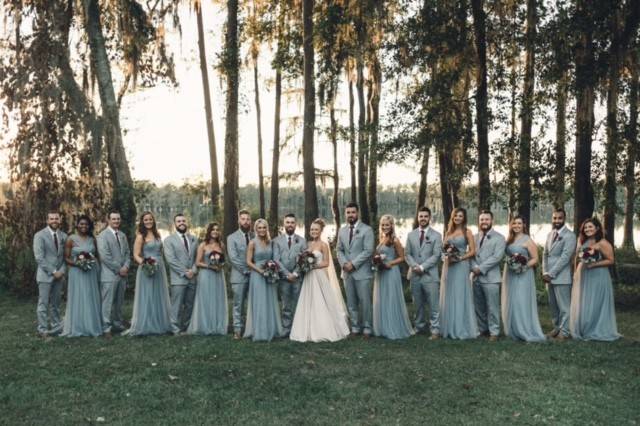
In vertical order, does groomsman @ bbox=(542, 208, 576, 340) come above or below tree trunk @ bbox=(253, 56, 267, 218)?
below

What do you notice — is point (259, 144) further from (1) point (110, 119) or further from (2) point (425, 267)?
(2) point (425, 267)

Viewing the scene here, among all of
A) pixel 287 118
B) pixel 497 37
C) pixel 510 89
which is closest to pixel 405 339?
pixel 510 89

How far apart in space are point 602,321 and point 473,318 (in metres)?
1.89

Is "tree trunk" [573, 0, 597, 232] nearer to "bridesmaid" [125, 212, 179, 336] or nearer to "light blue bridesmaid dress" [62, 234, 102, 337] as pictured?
→ "bridesmaid" [125, 212, 179, 336]

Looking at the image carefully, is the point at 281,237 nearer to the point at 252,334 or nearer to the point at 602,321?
the point at 252,334

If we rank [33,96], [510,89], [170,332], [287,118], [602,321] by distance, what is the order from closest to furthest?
[602,321], [170,332], [33,96], [510,89], [287,118]

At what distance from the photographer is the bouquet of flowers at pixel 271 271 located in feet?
34.3

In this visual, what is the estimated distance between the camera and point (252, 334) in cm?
1054

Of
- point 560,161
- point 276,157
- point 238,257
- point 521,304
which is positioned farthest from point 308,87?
point 276,157

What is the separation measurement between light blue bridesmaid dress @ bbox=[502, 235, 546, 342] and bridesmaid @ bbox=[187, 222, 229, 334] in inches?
172

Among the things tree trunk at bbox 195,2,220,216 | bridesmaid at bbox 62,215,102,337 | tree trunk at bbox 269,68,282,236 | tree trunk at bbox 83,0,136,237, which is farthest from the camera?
tree trunk at bbox 269,68,282,236

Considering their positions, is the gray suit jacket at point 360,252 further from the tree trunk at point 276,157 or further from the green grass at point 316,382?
the tree trunk at point 276,157

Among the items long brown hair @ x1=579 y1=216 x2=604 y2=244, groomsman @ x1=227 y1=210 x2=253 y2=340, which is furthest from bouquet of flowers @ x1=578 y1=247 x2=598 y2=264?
groomsman @ x1=227 y1=210 x2=253 y2=340

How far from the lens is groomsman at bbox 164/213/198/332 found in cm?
1091
